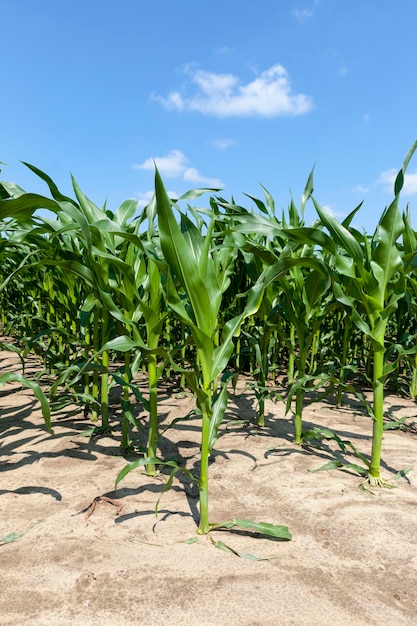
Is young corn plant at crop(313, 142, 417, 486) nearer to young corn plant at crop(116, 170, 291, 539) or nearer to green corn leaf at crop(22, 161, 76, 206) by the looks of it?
young corn plant at crop(116, 170, 291, 539)

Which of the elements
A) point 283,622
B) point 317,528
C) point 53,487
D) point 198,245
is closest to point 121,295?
point 198,245

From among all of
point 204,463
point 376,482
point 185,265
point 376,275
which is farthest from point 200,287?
point 376,482

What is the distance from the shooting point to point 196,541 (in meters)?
1.53

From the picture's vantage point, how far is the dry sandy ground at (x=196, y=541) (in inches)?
47.3

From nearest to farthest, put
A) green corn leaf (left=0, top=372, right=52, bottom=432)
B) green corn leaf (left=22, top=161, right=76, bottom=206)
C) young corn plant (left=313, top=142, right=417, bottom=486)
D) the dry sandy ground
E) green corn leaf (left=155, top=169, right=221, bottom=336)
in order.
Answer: the dry sandy ground
green corn leaf (left=155, top=169, right=221, bottom=336)
green corn leaf (left=0, top=372, right=52, bottom=432)
green corn leaf (left=22, top=161, right=76, bottom=206)
young corn plant (left=313, top=142, right=417, bottom=486)

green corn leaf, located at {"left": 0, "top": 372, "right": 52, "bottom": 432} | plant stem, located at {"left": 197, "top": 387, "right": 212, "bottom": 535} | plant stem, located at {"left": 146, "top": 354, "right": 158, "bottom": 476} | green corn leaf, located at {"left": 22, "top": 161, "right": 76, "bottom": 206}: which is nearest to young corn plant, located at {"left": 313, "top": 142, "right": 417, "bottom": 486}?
plant stem, located at {"left": 197, "top": 387, "right": 212, "bottom": 535}

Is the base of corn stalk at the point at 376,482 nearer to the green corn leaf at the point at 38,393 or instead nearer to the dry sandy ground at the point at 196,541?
the dry sandy ground at the point at 196,541

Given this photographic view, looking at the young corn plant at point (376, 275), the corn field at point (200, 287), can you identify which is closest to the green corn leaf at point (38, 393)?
the corn field at point (200, 287)

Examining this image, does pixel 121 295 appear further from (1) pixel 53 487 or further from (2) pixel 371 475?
(2) pixel 371 475

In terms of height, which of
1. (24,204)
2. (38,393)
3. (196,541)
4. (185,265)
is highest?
(24,204)

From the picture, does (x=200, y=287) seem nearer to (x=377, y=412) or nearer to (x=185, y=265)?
(x=185, y=265)

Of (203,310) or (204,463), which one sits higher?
(203,310)

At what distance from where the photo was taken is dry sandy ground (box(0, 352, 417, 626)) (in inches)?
47.3

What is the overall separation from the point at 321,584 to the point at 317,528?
0.36 m
